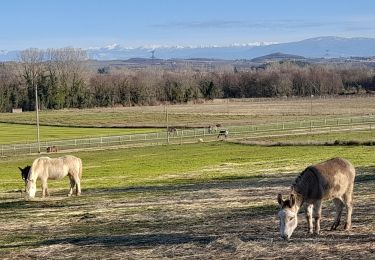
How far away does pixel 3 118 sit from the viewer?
132m

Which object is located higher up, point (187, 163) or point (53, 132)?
point (187, 163)

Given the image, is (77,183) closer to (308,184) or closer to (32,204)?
(32,204)

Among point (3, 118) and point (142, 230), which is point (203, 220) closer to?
point (142, 230)

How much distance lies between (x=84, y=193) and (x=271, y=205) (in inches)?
409

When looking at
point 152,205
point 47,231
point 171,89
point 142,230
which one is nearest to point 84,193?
point 152,205

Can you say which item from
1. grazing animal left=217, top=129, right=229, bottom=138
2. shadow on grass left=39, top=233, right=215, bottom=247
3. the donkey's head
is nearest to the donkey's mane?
the donkey's head

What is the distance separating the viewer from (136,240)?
46.4 ft

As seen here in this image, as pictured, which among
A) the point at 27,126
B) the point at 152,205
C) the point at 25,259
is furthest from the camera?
the point at 27,126

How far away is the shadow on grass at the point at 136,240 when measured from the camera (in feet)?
44.4

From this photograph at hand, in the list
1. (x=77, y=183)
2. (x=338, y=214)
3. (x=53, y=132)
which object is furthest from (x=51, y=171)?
(x=53, y=132)

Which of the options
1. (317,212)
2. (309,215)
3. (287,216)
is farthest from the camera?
(309,215)

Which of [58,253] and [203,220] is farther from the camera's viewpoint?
[203,220]

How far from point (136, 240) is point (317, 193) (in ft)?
13.7

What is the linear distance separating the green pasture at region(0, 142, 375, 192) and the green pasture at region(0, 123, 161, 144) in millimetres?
27752
